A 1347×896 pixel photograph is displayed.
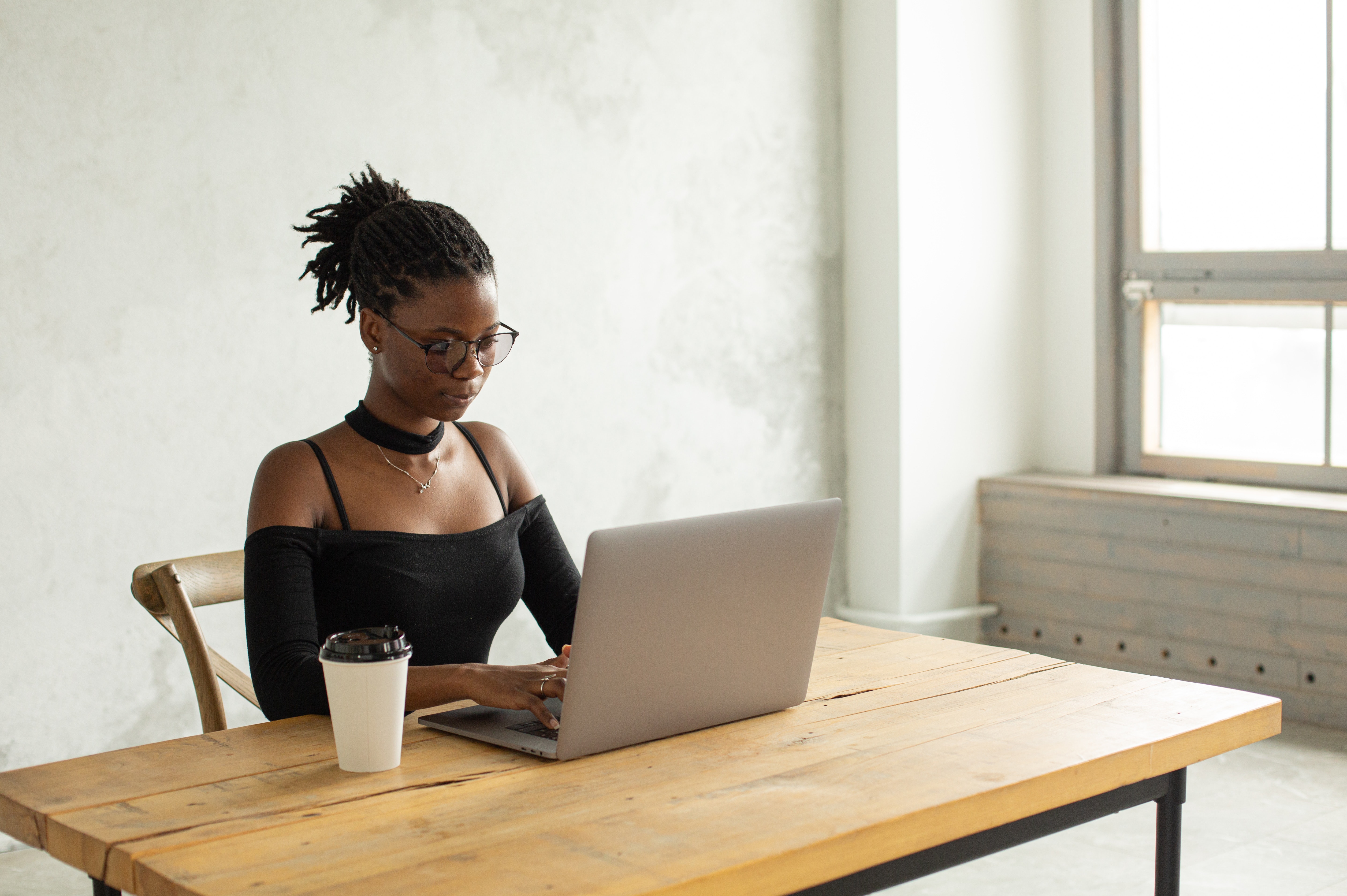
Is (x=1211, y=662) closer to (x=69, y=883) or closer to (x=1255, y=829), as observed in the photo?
(x=1255, y=829)

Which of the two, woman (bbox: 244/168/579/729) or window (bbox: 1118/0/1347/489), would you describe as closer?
woman (bbox: 244/168/579/729)

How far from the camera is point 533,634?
12.4 ft

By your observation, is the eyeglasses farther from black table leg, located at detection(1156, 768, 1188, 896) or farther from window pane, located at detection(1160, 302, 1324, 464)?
window pane, located at detection(1160, 302, 1324, 464)

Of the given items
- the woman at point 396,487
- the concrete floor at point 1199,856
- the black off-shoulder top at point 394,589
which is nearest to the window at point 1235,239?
the concrete floor at point 1199,856

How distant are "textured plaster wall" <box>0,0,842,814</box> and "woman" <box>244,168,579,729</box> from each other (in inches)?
47.5

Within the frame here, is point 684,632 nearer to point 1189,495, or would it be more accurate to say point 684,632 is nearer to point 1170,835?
point 1170,835

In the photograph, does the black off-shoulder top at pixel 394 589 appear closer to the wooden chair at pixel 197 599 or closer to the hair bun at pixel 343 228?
the wooden chair at pixel 197 599

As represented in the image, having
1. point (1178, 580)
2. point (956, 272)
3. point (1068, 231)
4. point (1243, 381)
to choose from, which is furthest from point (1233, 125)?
point (1178, 580)

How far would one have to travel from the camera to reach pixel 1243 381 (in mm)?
4156

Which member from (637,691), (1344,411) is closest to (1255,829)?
(1344,411)

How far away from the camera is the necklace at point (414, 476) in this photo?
191cm

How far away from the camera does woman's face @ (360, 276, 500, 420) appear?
1843 mm

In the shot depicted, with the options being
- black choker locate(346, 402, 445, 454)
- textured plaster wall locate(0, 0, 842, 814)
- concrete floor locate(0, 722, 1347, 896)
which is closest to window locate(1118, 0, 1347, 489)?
textured plaster wall locate(0, 0, 842, 814)

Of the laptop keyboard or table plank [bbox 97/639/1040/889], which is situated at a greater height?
the laptop keyboard
